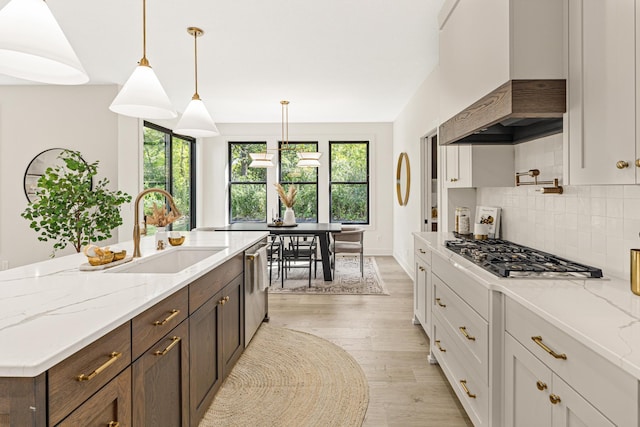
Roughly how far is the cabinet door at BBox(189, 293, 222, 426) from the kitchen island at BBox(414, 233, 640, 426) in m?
1.35

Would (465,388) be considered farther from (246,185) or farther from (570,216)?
(246,185)

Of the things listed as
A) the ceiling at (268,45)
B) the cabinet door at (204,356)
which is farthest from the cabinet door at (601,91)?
the cabinet door at (204,356)

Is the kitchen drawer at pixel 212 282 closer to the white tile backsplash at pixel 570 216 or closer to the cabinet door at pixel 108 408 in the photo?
the cabinet door at pixel 108 408

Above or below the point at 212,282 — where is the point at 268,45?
above

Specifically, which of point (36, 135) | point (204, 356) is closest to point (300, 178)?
point (36, 135)

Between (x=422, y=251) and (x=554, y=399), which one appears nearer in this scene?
(x=554, y=399)

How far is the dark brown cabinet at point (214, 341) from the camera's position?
183 centimetres

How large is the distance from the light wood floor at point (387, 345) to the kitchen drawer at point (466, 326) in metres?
0.42

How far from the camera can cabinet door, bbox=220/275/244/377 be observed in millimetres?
2318

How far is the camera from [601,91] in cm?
133

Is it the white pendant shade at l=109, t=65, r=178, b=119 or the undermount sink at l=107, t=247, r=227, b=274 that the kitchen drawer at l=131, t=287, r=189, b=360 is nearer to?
the undermount sink at l=107, t=247, r=227, b=274

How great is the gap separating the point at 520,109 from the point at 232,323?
80.6 inches

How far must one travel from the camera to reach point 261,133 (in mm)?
7473

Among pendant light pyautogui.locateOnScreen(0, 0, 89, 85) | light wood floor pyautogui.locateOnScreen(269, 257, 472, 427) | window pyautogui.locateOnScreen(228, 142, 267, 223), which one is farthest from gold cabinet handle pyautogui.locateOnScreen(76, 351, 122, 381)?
window pyautogui.locateOnScreen(228, 142, 267, 223)
